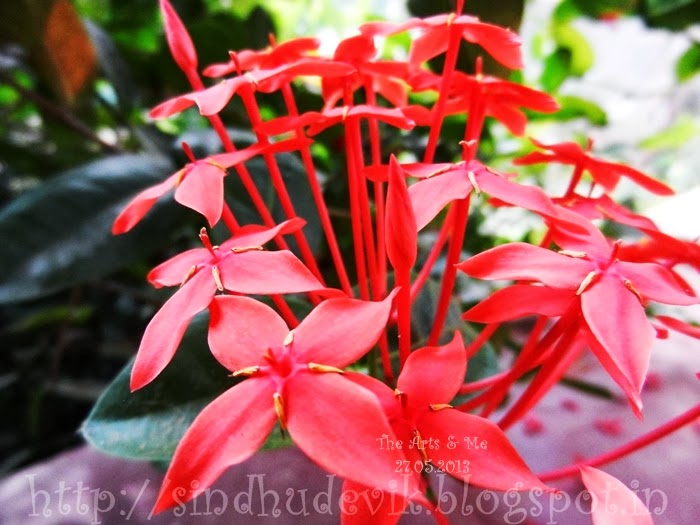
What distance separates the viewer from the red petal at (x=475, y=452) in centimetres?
22

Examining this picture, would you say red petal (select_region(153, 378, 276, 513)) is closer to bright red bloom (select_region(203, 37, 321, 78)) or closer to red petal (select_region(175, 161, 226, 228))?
red petal (select_region(175, 161, 226, 228))

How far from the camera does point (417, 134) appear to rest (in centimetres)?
63

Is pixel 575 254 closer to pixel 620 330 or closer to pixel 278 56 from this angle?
pixel 620 330

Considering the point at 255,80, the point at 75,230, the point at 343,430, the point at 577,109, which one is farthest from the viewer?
the point at 577,109

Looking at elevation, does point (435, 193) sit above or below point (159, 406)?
above

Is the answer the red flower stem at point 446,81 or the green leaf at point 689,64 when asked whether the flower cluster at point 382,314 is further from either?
the green leaf at point 689,64

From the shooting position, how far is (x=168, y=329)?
0.79 ft

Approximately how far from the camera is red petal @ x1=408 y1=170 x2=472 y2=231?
0.84 ft

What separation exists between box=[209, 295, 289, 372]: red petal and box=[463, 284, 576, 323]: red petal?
0.09 metres

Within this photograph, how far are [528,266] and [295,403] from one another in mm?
115

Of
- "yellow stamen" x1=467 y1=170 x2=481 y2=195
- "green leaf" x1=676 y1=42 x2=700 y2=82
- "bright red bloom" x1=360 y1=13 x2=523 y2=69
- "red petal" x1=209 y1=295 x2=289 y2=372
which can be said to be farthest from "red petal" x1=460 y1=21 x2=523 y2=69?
"green leaf" x1=676 y1=42 x2=700 y2=82

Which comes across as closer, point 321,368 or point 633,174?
point 321,368

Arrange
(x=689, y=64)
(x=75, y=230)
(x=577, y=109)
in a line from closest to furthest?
(x=75, y=230) < (x=577, y=109) < (x=689, y=64)

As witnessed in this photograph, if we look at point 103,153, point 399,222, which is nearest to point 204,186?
point 399,222
